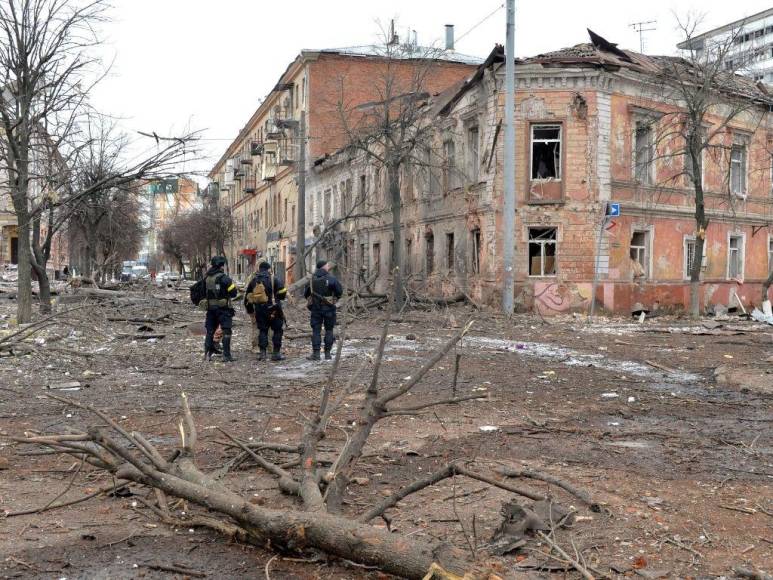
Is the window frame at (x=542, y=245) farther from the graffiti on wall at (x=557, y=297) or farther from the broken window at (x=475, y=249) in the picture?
the broken window at (x=475, y=249)

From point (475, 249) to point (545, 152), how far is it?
12.3 ft

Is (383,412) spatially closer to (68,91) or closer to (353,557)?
(353,557)

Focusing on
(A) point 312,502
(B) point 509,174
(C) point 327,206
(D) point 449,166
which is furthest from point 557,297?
(A) point 312,502

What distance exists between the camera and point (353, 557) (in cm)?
323

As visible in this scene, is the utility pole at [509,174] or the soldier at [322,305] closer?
the soldier at [322,305]

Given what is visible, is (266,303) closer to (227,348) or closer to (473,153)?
(227,348)

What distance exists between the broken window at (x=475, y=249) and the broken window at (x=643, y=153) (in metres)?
5.37

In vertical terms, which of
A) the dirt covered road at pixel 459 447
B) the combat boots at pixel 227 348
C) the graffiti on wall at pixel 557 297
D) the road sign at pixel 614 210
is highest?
the road sign at pixel 614 210

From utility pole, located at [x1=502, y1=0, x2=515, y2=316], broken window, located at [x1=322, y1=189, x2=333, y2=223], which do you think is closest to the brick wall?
broken window, located at [x1=322, y1=189, x2=333, y2=223]

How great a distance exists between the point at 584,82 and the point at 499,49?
284 centimetres

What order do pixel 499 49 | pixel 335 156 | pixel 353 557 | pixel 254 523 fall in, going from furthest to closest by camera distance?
1. pixel 335 156
2. pixel 499 49
3. pixel 254 523
4. pixel 353 557

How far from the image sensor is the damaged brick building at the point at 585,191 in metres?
22.3

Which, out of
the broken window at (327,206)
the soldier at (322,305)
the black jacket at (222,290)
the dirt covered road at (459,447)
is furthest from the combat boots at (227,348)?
the broken window at (327,206)

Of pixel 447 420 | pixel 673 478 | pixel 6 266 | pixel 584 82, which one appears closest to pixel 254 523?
pixel 673 478
